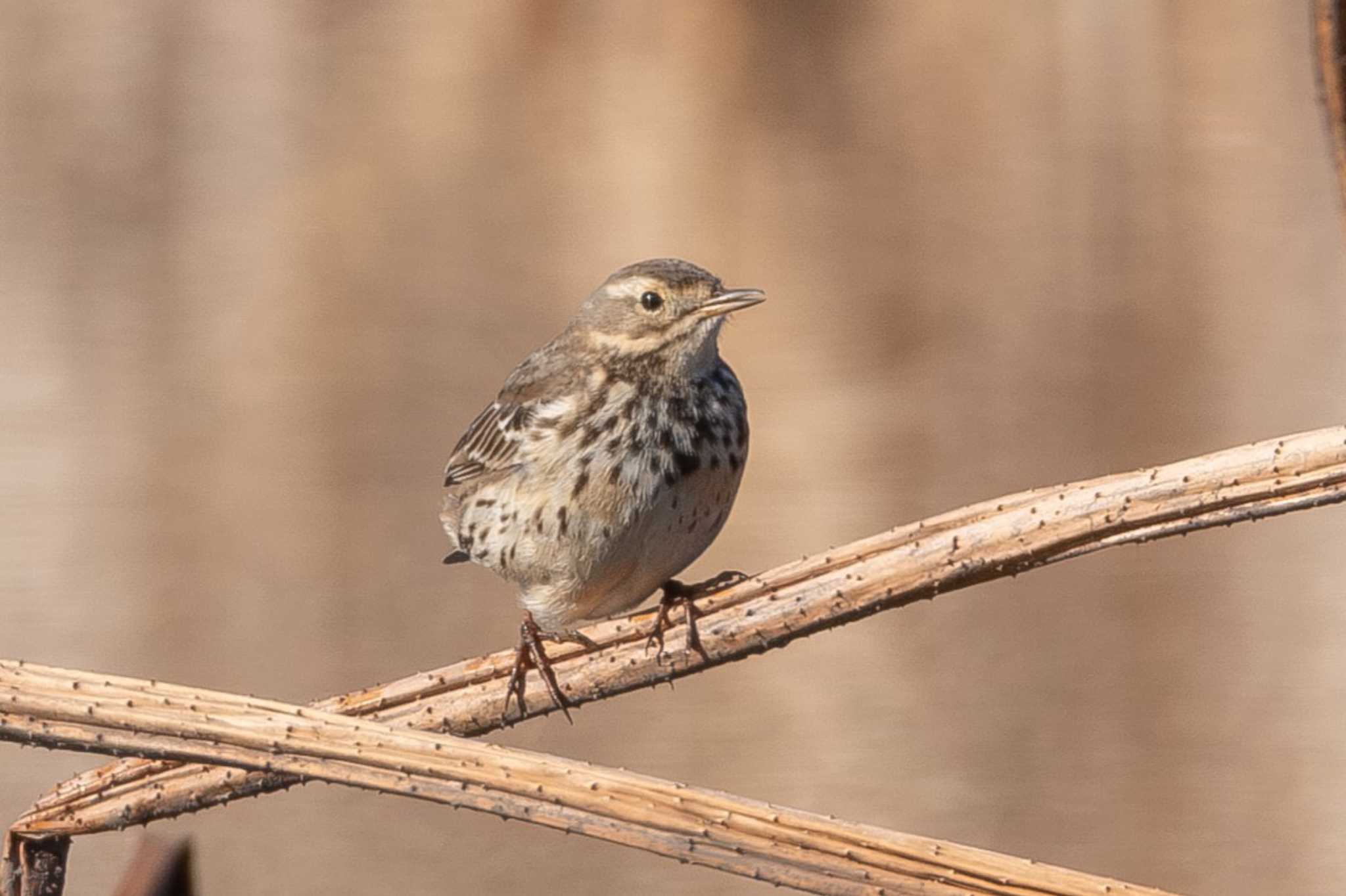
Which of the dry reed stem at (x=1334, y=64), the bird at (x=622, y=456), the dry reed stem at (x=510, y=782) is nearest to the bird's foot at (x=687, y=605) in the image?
the bird at (x=622, y=456)

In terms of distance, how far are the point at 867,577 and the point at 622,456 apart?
1.23 feet

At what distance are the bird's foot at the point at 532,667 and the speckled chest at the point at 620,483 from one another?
10cm

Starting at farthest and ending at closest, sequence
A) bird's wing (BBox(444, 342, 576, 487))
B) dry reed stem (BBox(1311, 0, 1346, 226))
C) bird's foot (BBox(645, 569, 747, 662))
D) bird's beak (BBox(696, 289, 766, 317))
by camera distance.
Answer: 1. bird's wing (BBox(444, 342, 576, 487))
2. bird's beak (BBox(696, 289, 766, 317))
3. bird's foot (BBox(645, 569, 747, 662))
4. dry reed stem (BBox(1311, 0, 1346, 226))

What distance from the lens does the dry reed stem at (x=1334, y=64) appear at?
47 centimetres

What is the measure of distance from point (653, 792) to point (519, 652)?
7.5 inches

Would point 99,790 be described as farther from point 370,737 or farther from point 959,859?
point 959,859

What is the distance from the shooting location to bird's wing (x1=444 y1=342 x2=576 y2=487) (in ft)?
3.29

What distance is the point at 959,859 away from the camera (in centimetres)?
49

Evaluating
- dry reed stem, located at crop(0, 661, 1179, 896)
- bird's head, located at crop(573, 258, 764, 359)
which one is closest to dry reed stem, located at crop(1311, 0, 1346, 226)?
dry reed stem, located at crop(0, 661, 1179, 896)

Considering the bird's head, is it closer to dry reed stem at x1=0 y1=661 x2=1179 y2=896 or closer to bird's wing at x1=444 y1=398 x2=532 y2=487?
bird's wing at x1=444 y1=398 x2=532 y2=487

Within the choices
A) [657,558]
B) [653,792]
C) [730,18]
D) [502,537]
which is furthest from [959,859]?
[730,18]

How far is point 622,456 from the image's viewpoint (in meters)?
0.93

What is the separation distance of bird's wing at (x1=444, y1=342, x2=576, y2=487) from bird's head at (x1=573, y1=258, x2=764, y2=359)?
0.05 meters

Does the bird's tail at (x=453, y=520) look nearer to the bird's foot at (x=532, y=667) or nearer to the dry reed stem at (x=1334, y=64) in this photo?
the bird's foot at (x=532, y=667)
